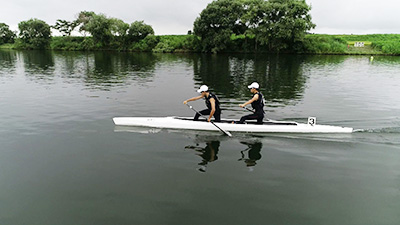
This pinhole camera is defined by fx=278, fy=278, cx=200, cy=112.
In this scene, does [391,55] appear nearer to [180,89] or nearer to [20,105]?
[180,89]

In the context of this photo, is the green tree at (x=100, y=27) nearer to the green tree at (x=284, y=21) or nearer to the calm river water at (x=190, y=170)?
the green tree at (x=284, y=21)

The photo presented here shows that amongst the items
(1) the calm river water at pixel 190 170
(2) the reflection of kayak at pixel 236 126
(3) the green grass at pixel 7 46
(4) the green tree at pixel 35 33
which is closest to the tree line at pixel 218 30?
(4) the green tree at pixel 35 33

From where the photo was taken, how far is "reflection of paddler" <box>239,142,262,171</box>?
9.86m

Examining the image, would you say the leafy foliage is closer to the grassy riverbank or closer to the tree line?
the tree line

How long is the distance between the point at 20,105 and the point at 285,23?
59.0m

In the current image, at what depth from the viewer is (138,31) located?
88.6m

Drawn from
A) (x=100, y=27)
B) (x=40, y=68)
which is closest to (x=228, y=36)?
(x=100, y=27)

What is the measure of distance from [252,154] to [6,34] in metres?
130

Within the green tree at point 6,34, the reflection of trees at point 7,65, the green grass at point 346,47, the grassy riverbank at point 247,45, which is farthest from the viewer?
the green tree at point 6,34

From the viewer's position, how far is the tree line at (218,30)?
64562 millimetres

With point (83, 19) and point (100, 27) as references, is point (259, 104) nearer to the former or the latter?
point (100, 27)

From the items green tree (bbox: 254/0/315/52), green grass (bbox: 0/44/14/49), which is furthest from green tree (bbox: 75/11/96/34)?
green tree (bbox: 254/0/315/52)

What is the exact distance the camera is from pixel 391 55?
66625 mm

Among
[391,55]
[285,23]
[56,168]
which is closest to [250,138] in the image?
[56,168]
